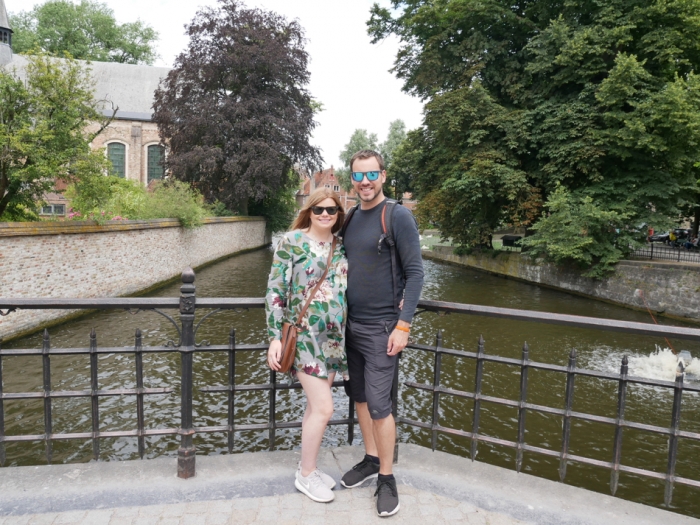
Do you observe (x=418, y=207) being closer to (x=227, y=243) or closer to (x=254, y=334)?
(x=227, y=243)

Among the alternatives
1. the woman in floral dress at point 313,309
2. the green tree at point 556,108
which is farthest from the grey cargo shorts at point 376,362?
the green tree at point 556,108

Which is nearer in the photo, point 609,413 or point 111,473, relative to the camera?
point 111,473

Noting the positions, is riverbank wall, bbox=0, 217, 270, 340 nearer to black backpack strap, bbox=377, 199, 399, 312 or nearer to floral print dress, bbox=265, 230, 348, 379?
floral print dress, bbox=265, 230, 348, 379

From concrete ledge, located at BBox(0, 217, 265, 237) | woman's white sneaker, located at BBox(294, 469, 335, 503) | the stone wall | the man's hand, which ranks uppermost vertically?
the stone wall

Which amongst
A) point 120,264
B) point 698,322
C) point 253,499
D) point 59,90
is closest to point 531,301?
point 698,322

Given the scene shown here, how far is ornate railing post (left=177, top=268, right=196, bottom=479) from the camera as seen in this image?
2.88 metres

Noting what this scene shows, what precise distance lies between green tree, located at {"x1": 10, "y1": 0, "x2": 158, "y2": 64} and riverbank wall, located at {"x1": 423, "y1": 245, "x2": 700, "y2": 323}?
41058 mm

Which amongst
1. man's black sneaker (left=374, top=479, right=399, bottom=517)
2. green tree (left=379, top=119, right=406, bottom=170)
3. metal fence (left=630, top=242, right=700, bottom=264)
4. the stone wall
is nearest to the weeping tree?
the stone wall

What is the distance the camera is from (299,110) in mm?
31281

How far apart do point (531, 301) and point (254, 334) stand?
32.2 feet

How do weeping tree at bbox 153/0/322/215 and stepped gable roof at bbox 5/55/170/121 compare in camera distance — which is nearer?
weeping tree at bbox 153/0/322/215

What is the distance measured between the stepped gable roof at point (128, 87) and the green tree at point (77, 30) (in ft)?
12.0

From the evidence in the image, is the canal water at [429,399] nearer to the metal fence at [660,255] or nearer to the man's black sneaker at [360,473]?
the man's black sneaker at [360,473]

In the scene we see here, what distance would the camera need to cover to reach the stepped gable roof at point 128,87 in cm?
4056
